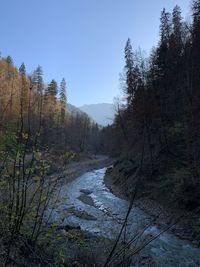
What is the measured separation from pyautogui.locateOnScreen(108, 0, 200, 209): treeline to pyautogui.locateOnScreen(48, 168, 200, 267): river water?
2606 millimetres

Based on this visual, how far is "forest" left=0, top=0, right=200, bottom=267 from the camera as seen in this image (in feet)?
13.7

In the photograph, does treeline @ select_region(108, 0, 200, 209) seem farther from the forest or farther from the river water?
the river water

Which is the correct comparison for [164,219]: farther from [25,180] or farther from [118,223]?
[25,180]

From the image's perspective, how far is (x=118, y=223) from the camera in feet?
47.9

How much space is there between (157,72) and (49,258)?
109 ft

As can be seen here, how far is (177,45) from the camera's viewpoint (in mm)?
35531

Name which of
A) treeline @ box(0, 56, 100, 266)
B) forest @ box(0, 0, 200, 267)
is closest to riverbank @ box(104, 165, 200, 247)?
forest @ box(0, 0, 200, 267)

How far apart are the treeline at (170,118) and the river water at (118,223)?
103 inches

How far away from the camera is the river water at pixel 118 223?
396 inches

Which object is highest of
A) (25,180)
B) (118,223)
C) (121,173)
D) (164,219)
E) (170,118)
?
(170,118)

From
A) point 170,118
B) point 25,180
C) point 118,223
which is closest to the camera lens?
point 25,180

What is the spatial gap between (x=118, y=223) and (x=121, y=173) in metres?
17.0

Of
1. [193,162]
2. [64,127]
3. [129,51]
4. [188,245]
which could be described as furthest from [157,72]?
[64,127]

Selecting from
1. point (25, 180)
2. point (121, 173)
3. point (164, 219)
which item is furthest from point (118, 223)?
point (121, 173)
